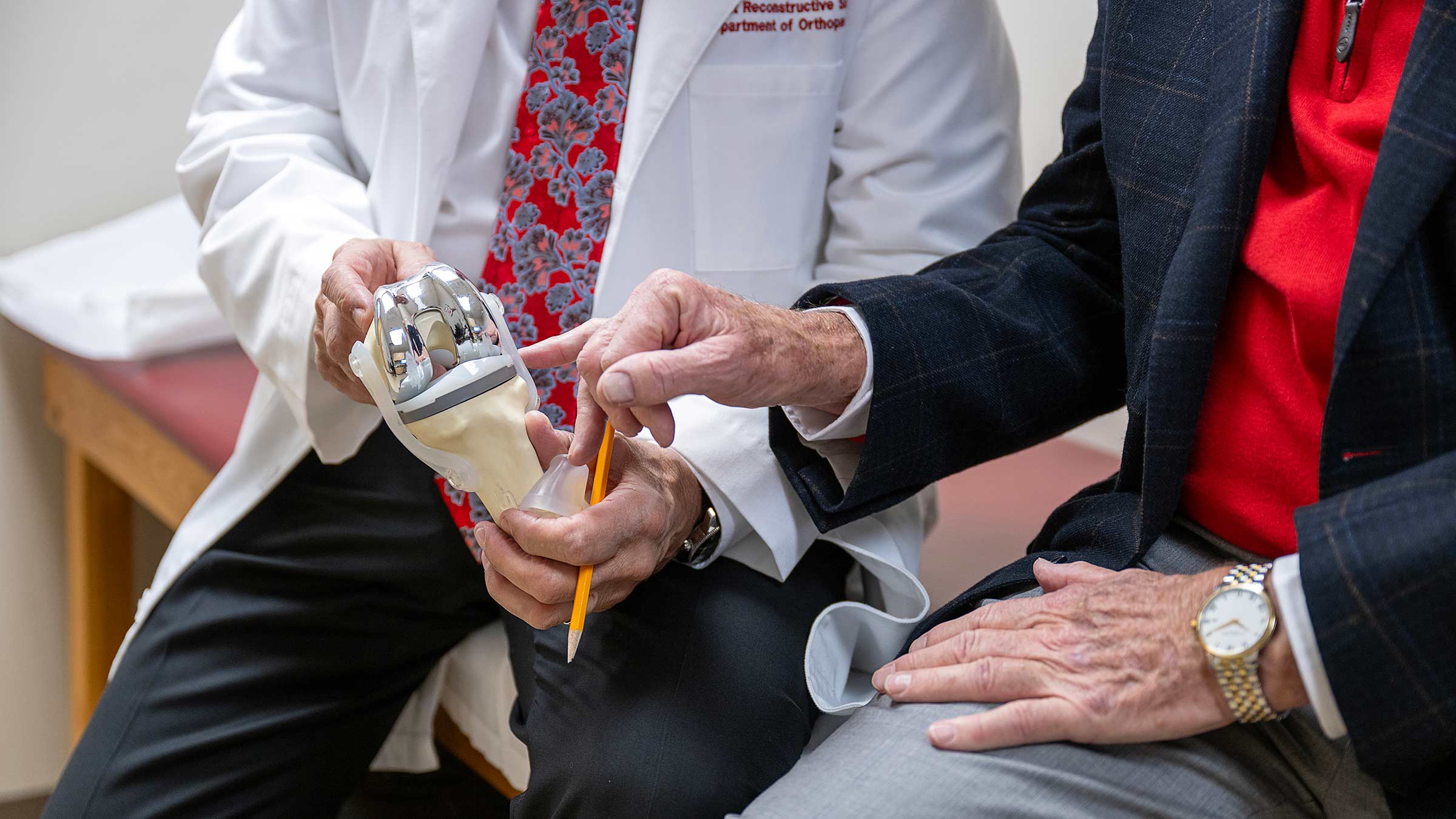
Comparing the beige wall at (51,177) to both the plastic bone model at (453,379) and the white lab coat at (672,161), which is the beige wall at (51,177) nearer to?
the white lab coat at (672,161)

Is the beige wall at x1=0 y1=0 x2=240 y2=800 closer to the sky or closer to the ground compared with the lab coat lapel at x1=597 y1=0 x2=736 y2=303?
closer to the ground

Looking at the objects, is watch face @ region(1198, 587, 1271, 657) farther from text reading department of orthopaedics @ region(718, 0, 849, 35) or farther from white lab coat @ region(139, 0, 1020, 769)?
text reading department of orthopaedics @ region(718, 0, 849, 35)

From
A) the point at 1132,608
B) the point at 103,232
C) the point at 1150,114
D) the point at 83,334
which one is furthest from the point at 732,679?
the point at 103,232

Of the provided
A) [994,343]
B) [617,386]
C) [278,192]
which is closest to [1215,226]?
[994,343]

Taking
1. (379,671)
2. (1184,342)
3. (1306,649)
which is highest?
(1184,342)

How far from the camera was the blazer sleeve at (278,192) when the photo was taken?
1081 millimetres

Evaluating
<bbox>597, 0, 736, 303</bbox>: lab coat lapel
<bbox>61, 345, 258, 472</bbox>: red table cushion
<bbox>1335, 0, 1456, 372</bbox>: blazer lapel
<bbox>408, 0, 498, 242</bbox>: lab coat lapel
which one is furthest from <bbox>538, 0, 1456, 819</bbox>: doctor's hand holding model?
<bbox>61, 345, 258, 472</bbox>: red table cushion

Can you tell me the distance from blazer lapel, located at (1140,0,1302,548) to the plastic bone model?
0.44m

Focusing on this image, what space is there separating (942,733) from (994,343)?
340 millimetres

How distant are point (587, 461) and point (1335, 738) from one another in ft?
1.65

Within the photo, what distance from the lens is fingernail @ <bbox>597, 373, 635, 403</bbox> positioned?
0.71 meters

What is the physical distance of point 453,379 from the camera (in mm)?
765

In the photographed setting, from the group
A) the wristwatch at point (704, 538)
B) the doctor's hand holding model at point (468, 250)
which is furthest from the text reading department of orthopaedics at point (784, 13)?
the wristwatch at point (704, 538)

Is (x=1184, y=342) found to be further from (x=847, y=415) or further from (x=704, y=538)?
(x=704, y=538)
